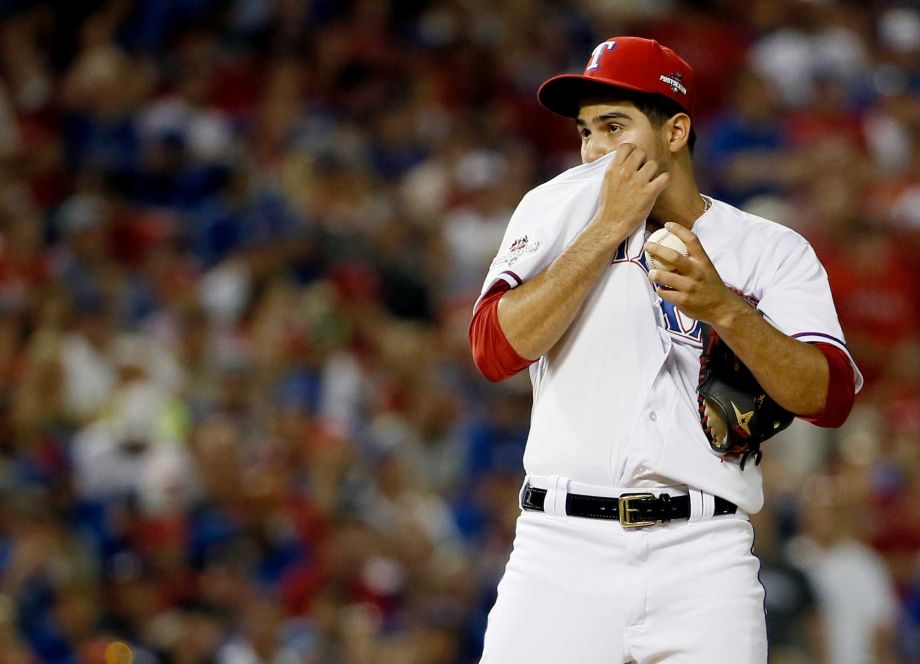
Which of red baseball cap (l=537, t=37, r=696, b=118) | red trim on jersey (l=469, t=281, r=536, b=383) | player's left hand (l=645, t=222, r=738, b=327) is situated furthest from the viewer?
red baseball cap (l=537, t=37, r=696, b=118)

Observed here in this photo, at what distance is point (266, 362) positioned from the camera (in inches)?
266

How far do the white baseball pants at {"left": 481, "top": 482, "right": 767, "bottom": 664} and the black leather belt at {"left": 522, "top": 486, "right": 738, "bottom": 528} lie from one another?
1 centimetres

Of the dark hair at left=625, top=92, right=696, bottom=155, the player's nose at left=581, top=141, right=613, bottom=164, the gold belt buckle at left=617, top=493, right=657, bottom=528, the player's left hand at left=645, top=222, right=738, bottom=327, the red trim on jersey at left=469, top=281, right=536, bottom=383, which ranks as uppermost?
the dark hair at left=625, top=92, right=696, bottom=155

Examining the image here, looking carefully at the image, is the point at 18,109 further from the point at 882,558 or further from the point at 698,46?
the point at 882,558

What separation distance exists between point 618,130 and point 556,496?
754 millimetres

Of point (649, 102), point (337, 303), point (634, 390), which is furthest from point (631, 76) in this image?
point (337, 303)

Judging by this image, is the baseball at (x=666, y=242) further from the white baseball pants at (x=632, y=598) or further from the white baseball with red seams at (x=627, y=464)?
the white baseball pants at (x=632, y=598)

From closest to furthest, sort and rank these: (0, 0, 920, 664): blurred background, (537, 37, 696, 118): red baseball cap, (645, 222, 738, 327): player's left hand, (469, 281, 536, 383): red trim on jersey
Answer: (645, 222, 738, 327): player's left hand, (469, 281, 536, 383): red trim on jersey, (537, 37, 696, 118): red baseball cap, (0, 0, 920, 664): blurred background

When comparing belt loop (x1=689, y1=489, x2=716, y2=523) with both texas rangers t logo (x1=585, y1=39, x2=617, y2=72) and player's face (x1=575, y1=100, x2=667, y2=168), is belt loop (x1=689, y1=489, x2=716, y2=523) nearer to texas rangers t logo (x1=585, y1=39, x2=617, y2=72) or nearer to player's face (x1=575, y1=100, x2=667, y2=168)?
player's face (x1=575, y1=100, x2=667, y2=168)

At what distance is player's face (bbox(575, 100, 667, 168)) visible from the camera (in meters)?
2.70

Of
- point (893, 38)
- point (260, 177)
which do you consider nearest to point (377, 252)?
point (260, 177)

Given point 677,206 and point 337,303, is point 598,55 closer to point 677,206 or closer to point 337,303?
point 677,206

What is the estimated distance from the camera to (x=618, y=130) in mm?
2727

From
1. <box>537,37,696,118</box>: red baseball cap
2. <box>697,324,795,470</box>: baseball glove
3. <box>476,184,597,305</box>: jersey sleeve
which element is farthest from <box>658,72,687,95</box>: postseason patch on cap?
<box>697,324,795,470</box>: baseball glove
